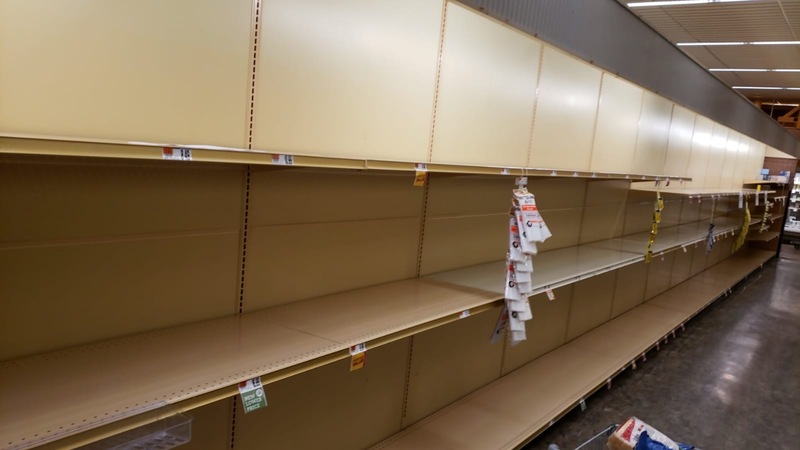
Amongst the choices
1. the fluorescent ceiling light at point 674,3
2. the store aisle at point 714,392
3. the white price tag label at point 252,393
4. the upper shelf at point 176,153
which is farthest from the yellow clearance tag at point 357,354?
the fluorescent ceiling light at point 674,3

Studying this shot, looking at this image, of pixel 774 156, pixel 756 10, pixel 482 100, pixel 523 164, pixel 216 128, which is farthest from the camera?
pixel 774 156

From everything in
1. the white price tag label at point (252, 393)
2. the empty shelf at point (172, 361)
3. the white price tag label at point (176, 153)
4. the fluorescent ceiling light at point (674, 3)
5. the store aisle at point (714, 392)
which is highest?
the fluorescent ceiling light at point (674, 3)

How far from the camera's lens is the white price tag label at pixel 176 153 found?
3.66ft

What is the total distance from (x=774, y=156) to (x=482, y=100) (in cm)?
1018

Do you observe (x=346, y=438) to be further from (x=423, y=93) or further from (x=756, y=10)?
(x=756, y=10)

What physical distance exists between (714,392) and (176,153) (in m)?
4.38

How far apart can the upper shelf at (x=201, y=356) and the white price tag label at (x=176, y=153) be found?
A: 0.56m

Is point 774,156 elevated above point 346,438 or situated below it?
above

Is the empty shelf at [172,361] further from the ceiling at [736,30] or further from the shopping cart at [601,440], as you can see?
the ceiling at [736,30]

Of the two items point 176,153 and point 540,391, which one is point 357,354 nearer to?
point 176,153

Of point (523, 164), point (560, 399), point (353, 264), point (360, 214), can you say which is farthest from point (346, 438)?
point (523, 164)

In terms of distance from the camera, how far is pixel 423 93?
1975 millimetres

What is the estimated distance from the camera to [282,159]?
4.56 ft

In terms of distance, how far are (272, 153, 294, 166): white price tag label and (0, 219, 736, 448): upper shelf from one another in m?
0.57
